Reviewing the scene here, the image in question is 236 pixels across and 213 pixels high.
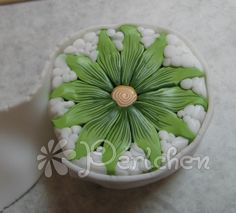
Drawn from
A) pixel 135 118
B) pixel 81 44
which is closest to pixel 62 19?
pixel 81 44

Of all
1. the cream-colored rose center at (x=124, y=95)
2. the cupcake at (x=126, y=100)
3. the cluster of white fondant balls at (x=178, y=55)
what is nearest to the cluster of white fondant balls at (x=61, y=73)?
the cupcake at (x=126, y=100)

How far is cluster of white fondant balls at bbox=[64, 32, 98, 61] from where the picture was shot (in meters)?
1.24

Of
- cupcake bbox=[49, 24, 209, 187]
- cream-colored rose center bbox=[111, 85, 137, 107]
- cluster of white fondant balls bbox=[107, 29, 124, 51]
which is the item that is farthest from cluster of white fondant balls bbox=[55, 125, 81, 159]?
cluster of white fondant balls bbox=[107, 29, 124, 51]

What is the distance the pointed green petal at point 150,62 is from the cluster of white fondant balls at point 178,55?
0.05ft

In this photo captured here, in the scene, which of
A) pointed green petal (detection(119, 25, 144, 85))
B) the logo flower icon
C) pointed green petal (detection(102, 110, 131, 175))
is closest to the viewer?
pointed green petal (detection(102, 110, 131, 175))

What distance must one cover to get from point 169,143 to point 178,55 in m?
0.26

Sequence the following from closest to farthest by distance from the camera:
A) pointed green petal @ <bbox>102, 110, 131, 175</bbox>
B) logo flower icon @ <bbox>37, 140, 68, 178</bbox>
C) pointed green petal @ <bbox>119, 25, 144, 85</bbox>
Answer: pointed green petal @ <bbox>102, 110, 131, 175</bbox>, pointed green petal @ <bbox>119, 25, 144, 85</bbox>, logo flower icon @ <bbox>37, 140, 68, 178</bbox>

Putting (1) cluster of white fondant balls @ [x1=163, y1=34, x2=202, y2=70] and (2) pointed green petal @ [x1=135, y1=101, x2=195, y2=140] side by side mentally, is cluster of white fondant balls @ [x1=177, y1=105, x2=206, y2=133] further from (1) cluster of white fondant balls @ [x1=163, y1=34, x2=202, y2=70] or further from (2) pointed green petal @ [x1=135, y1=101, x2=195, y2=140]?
(1) cluster of white fondant balls @ [x1=163, y1=34, x2=202, y2=70]

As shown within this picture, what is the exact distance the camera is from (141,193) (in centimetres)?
136

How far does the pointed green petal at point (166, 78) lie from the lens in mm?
1177

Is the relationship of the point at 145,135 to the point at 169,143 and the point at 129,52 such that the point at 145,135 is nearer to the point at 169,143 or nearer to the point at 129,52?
the point at 169,143

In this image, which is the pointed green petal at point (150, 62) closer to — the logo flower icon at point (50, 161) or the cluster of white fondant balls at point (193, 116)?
the cluster of white fondant balls at point (193, 116)

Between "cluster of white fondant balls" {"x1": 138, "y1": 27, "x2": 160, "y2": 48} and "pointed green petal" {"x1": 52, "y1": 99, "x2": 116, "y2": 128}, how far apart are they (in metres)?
0.21

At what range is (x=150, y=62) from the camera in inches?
47.5
